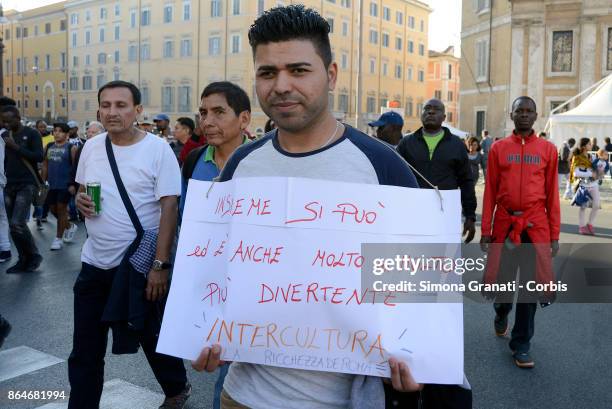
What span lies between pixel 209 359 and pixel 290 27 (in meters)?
1.04

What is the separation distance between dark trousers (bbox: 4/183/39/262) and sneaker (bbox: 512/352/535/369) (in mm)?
5967

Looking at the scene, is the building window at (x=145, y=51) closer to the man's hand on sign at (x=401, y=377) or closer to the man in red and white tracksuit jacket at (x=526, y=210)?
the man in red and white tracksuit jacket at (x=526, y=210)

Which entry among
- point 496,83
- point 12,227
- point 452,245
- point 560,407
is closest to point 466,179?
point 560,407

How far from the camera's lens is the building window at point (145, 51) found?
64.4 metres

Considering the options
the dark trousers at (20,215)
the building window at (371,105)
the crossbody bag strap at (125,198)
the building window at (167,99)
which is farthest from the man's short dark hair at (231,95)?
the building window at (371,105)

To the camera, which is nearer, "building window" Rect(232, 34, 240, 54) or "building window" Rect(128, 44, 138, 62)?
"building window" Rect(232, 34, 240, 54)

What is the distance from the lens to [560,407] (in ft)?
13.3

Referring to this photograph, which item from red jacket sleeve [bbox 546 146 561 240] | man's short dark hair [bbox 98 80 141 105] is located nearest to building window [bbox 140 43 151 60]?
red jacket sleeve [bbox 546 146 561 240]

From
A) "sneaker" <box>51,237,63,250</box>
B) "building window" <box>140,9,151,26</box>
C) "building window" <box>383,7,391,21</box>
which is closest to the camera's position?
"sneaker" <box>51,237,63,250</box>

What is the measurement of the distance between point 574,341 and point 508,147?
1852mm

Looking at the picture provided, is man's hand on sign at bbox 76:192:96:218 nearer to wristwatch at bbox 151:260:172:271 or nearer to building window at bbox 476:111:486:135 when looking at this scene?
wristwatch at bbox 151:260:172:271

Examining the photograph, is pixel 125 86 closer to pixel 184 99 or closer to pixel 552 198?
pixel 552 198

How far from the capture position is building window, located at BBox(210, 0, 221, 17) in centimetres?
5775

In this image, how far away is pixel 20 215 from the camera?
810 cm
